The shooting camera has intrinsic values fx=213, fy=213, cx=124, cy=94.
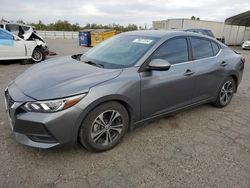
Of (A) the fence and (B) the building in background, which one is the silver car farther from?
(A) the fence

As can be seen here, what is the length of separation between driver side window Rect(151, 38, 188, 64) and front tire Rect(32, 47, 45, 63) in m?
7.76

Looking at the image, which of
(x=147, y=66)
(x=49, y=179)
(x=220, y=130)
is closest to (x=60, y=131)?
(x=49, y=179)

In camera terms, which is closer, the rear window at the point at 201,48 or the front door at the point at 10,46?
the rear window at the point at 201,48

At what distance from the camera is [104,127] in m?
2.68

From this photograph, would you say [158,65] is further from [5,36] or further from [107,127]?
[5,36]

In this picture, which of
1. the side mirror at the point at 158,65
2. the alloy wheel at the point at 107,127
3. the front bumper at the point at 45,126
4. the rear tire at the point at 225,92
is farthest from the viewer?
the rear tire at the point at 225,92

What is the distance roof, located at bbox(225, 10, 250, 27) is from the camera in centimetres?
2216

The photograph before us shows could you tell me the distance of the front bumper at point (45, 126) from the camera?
2.23 metres

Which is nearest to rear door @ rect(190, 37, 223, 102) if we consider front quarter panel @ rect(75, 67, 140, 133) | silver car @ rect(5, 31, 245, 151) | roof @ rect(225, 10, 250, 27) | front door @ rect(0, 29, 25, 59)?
silver car @ rect(5, 31, 245, 151)

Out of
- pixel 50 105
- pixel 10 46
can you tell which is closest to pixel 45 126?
pixel 50 105

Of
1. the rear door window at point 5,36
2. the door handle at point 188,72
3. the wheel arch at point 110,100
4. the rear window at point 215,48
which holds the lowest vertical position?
the wheel arch at point 110,100

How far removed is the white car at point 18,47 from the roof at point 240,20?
20627 millimetres

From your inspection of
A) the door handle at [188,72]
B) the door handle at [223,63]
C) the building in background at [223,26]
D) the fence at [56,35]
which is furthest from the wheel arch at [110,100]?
the fence at [56,35]

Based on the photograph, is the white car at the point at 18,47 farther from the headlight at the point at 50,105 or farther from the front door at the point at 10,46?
the headlight at the point at 50,105
